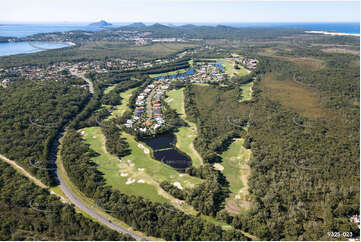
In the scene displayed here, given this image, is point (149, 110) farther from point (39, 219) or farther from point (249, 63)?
point (249, 63)

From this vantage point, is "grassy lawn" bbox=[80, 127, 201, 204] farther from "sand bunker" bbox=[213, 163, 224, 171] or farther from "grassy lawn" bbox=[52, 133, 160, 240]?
"sand bunker" bbox=[213, 163, 224, 171]

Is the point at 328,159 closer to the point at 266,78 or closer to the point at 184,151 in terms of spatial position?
the point at 184,151

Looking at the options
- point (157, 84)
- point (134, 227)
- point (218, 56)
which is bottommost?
point (134, 227)

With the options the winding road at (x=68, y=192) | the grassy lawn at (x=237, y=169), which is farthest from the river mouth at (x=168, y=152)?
the winding road at (x=68, y=192)

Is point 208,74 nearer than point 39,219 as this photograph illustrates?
No

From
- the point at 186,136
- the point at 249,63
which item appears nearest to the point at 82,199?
the point at 186,136

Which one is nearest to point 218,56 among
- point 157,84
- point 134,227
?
point 157,84
